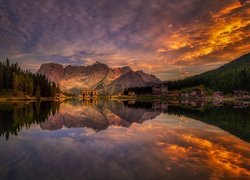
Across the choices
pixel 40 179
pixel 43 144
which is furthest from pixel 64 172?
pixel 43 144

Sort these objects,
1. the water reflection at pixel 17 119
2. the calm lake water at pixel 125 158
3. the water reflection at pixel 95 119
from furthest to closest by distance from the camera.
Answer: the water reflection at pixel 95 119 → the water reflection at pixel 17 119 → the calm lake water at pixel 125 158

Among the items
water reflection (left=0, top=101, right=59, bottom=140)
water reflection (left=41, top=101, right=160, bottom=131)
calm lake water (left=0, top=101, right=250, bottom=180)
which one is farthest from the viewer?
water reflection (left=41, top=101, right=160, bottom=131)

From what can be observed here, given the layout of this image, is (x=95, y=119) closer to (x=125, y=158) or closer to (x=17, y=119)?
(x=17, y=119)

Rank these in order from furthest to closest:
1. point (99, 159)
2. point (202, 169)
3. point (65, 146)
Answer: point (65, 146), point (99, 159), point (202, 169)

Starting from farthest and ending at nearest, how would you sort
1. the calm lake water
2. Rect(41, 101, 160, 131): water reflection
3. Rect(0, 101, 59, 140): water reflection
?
Rect(41, 101, 160, 131): water reflection, Rect(0, 101, 59, 140): water reflection, the calm lake water

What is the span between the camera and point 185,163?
1673 cm

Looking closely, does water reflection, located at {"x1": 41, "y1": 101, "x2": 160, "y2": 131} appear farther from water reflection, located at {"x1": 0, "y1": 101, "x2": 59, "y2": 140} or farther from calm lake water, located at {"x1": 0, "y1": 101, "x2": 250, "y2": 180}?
calm lake water, located at {"x1": 0, "y1": 101, "x2": 250, "y2": 180}

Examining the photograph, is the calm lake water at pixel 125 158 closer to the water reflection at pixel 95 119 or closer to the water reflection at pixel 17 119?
the water reflection at pixel 17 119

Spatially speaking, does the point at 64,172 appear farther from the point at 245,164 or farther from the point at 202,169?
the point at 245,164

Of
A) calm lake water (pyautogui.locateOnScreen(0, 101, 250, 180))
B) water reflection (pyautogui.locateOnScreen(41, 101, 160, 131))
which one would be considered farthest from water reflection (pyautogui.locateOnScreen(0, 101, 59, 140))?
calm lake water (pyautogui.locateOnScreen(0, 101, 250, 180))

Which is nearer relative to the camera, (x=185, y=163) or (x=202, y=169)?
(x=202, y=169)

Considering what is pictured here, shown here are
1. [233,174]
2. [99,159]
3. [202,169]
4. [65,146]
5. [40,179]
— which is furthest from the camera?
[65,146]

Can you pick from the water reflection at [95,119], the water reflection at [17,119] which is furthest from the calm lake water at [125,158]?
the water reflection at [95,119]

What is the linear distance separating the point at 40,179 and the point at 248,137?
23.0m
